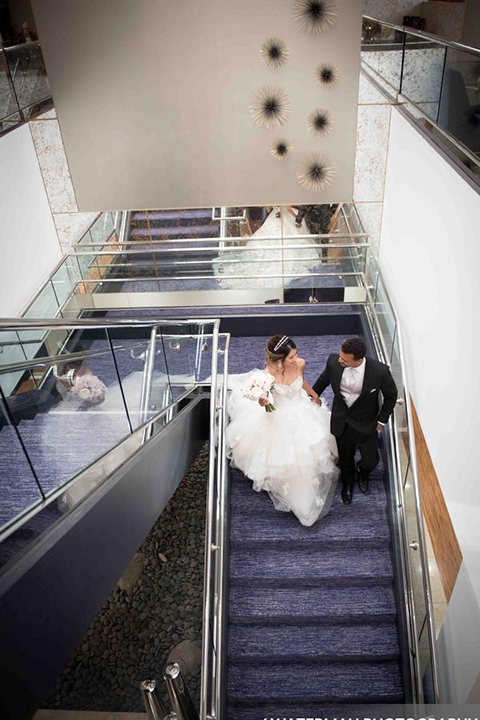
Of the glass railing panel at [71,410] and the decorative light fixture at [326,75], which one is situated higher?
the decorative light fixture at [326,75]

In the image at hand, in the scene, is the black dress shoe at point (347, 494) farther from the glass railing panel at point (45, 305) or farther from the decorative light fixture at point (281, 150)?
the glass railing panel at point (45, 305)


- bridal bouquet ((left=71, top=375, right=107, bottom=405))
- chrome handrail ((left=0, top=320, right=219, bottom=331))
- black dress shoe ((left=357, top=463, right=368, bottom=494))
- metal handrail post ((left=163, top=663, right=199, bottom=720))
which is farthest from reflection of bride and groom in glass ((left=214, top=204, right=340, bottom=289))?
metal handrail post ((left=163, top=663, right=199, bottom=720))

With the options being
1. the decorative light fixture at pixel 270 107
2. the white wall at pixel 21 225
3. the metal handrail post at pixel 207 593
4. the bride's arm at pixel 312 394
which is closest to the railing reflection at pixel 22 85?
the white wall at pixel 21 225

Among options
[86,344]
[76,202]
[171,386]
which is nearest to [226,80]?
[76,202]

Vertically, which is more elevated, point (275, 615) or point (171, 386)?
point (171, 386)

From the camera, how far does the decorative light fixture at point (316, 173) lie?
627 cm

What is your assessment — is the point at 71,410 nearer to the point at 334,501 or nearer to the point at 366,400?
the point at 366,400

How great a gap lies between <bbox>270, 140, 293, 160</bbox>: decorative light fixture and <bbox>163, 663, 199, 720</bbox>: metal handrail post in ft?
17.9

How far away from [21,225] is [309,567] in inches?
198

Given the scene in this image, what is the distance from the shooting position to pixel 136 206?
666cm

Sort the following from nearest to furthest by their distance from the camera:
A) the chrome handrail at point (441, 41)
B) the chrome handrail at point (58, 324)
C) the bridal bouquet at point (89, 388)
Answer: the chrome handrail at point (58, 324) → the bridal bouquet at point (89, 388) → the chrome handrail at point (441, 41)

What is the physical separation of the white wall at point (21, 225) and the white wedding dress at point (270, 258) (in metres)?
Answer: 2.31

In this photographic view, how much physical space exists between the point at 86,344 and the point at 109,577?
1.33 metres

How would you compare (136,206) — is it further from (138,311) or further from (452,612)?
(452,612)
